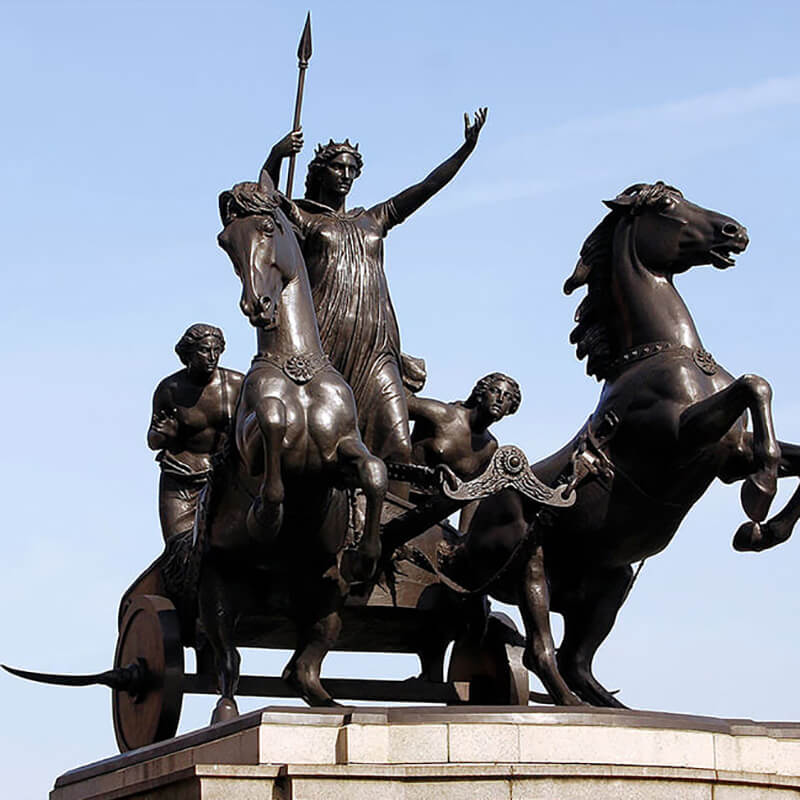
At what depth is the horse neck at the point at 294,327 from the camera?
38.2 ft

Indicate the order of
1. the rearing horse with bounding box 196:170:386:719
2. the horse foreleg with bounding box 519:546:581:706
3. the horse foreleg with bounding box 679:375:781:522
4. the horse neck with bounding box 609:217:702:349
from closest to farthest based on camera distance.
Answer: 1. the rearing horse with bounding box 196:170:386:719
2. the horse foreleg with bounding box 679:375:781:522
3. the horse foreleg with bounding box 519:546:581:706
4. the horse neck with bounding box 609:217:702:349

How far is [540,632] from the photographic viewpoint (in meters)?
12.0

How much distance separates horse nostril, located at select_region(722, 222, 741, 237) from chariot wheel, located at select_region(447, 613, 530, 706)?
2.86 metres

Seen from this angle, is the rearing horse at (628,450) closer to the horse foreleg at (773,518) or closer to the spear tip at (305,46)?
the horse foreleg at (773,518)

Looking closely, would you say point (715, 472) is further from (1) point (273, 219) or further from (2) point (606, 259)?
(1) point (273, 219)

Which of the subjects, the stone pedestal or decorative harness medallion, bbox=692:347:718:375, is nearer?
the stone pedestal

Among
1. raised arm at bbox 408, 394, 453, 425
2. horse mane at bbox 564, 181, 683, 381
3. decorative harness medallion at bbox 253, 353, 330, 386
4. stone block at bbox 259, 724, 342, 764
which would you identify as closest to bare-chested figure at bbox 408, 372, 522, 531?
raised arm at bbox 408, 394, 453, 425

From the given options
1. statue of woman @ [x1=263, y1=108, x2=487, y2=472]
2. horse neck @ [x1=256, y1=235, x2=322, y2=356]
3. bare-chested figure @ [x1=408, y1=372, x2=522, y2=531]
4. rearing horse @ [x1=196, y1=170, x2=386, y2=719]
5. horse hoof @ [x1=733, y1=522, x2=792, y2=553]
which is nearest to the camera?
rearing horse @ [x1=196, y1=170, x2=386, y2=719]

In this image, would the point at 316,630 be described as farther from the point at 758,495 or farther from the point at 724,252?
the point at 724,252

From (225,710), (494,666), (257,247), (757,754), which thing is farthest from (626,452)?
(225,710)

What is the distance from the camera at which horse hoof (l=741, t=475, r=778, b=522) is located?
11.4 meters

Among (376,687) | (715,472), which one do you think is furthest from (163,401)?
(715,472)

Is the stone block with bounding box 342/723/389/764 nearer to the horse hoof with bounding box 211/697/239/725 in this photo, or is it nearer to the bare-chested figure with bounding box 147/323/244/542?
the horse hoof with bounding box 211/697/239/725

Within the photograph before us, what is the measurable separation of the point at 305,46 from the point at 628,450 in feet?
14.2
